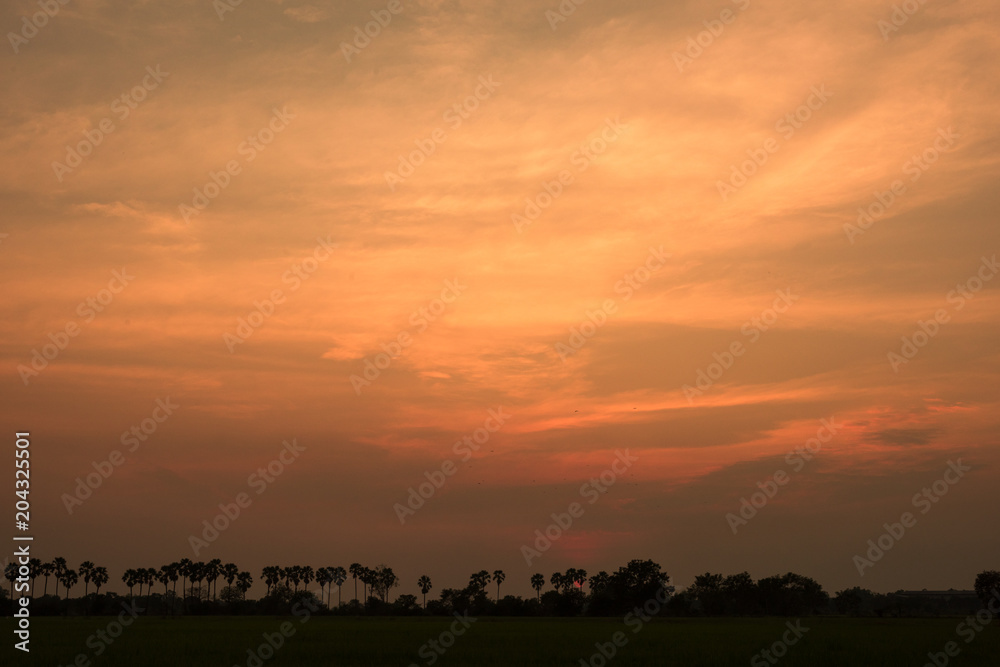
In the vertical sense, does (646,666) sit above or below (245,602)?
below

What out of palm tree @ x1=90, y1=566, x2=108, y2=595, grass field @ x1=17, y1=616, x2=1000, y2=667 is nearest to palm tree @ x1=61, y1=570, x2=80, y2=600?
palm tree @ x1=90, y1=566, x2=108, y2=595

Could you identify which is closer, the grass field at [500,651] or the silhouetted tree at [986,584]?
the grass field at [500,651]

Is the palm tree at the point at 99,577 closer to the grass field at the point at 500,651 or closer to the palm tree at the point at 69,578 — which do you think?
the palm tree at the point at 69,578

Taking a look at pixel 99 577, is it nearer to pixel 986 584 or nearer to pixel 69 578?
pixel 69 578

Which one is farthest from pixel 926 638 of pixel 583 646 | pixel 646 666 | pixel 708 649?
pixel 646 666

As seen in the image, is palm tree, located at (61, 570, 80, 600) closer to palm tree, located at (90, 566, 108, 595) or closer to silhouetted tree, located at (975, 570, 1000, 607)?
palm tree, located at (90, 566, 108, 595)

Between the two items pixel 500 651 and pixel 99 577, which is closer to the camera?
pixel 500 651

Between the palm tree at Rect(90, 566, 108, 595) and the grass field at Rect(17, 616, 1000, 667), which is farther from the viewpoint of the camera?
the palm tree at Rect(90, 566, 108, 595)

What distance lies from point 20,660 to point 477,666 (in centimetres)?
2004

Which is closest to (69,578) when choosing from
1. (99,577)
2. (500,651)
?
(99,577)

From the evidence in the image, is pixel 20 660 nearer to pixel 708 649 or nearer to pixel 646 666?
pixel 646 666

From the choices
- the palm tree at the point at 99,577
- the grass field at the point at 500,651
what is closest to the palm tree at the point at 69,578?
the palm tree at the point at 99,577

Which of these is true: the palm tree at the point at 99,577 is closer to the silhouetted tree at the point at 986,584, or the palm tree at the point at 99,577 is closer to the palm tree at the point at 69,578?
the palm tree at the point at 69,578

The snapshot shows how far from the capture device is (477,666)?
37438 mm
